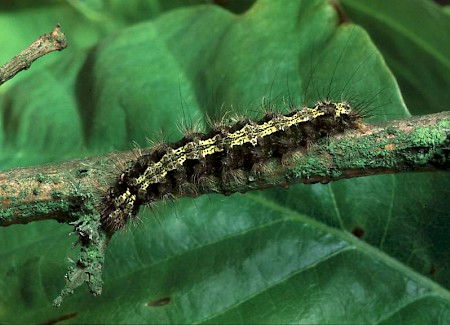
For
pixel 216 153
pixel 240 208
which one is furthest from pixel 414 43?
pixel 216 153

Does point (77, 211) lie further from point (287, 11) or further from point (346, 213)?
point (287, 11)

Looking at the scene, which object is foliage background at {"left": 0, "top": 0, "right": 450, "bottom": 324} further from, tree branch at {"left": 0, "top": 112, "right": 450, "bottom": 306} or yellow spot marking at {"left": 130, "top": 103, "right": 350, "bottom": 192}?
tree branch at {"left": 0, "top": 112, "right": 450, "bottom": 306}

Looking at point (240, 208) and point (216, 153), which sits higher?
point (216, 153)

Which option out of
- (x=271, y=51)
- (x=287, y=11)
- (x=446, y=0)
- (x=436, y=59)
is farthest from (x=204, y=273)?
(x=446, y=0)

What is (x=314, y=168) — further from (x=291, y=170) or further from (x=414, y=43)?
(x=414, y=43)

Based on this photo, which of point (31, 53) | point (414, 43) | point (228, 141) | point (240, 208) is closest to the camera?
point (31, 53)

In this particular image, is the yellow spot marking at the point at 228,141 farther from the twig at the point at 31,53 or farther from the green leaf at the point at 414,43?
the green leaf at the point at 414,43

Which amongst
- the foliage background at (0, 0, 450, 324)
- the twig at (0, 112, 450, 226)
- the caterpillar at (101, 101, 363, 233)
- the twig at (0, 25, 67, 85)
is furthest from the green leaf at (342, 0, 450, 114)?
the twig at (0, 25, 67, 85)
